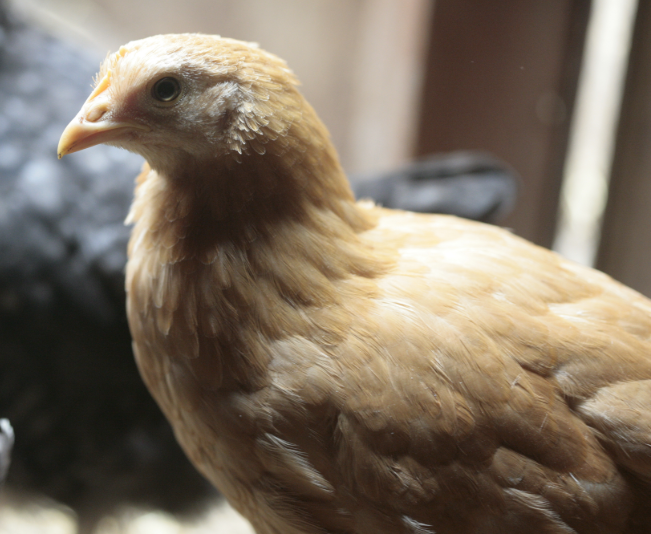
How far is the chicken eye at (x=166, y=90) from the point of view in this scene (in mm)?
683

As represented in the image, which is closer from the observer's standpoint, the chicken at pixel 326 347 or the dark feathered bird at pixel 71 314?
the chicken at pixel 326 347

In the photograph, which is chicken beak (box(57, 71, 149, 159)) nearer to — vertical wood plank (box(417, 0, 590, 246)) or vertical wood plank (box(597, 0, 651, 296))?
vertical wood plank (box(417, 0, 590, 246))

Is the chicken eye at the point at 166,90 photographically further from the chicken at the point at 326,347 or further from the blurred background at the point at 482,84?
the blurred background at the point at 482,84

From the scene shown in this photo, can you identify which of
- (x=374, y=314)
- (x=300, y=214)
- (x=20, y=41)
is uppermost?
(x=20, y=41)

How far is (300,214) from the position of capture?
0.80 m

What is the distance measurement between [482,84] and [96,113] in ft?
2.99

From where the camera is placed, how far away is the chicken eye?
2.24 ft

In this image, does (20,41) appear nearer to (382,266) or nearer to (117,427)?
(117,427)

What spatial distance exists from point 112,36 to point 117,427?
42.1 inches

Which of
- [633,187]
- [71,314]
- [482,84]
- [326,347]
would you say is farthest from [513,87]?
[71,314]

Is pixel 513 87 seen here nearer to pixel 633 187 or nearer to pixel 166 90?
pixel 633 187

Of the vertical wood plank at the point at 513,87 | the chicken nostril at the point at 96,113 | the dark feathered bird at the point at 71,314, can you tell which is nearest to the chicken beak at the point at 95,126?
the chicken nostril at the point at 96,113

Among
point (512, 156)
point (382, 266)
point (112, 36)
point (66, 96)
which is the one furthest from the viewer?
point (112, 36)

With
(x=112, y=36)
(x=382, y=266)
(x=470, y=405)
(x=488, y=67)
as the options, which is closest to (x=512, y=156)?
(x=488, y=67)
